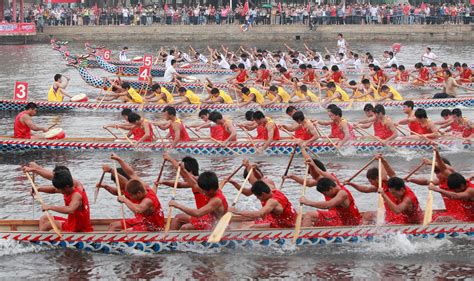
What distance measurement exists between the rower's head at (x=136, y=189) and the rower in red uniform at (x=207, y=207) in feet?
1.56

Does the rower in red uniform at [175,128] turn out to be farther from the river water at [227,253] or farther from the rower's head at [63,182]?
the rower's head at [63,182]

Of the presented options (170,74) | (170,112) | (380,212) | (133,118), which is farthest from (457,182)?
(170,74)

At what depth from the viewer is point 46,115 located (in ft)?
78.2

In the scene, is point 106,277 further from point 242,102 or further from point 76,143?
point 242,102

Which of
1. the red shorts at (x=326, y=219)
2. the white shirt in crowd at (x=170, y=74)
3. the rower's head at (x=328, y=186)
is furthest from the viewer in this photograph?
the white shirt in crowd at (x=170, y=74)

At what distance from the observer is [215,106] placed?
23234mm

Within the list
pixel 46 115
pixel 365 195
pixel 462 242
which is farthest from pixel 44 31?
pixel 462 242

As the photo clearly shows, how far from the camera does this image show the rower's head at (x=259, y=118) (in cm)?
1695

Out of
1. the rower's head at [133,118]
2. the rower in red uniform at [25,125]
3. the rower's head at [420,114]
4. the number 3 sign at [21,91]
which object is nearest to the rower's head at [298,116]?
the rower's head at [420,114]

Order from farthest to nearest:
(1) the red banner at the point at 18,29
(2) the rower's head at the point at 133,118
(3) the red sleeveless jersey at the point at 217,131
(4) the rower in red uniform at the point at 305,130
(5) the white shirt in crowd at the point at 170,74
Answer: (1) the red banner at the point at 18,29 → (5) the white shirt in crowd at the point at 170,74 → (3) the red sleeveless jersey at the point at 217,131 → (4) the rower in red uniform at the point at 305,130 → (2) the rower's head at the point at 133,118

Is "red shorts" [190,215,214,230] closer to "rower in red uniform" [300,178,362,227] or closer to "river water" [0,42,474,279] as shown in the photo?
"river water" [0,42,474,279]

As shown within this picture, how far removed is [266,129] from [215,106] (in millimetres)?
5906

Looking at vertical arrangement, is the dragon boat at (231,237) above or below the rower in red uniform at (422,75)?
below

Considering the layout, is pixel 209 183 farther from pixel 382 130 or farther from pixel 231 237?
pixel 382 130
